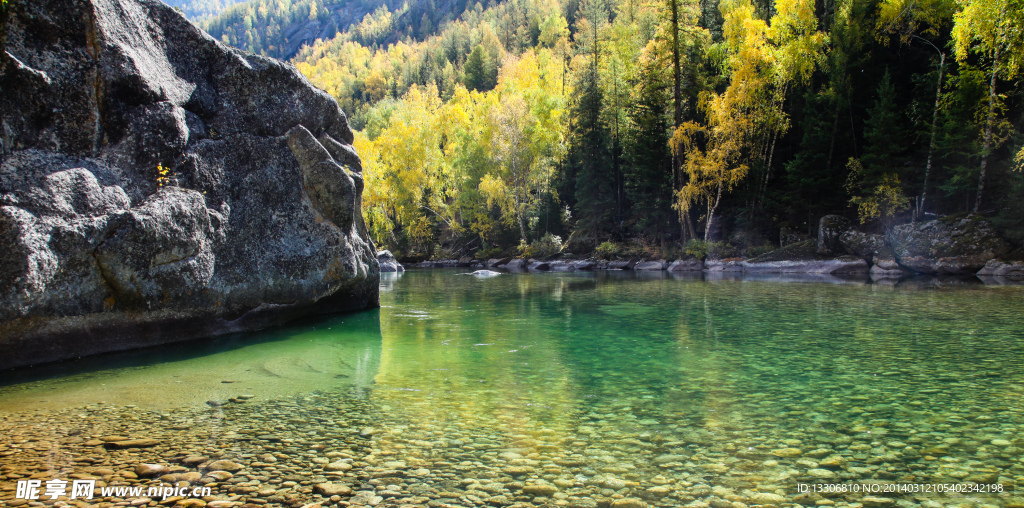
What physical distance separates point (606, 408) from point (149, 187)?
7.58 m

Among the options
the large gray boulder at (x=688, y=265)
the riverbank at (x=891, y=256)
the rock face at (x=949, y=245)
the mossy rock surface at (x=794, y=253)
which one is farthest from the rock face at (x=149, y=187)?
the rock face at (x=949, y=245)

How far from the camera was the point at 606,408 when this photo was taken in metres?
5.34

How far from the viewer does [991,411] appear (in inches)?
194

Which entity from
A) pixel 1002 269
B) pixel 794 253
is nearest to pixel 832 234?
pixel 794 253

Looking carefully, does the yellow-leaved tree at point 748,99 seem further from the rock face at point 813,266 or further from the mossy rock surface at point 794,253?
the rock face at point 813,266

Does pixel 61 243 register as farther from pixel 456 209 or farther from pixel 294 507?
pixel 456 209

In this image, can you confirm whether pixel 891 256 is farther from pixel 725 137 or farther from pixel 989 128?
pixel 725 137

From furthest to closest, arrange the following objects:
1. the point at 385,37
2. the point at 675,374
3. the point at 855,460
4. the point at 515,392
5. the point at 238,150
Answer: the point at 385,37 → the point at 238,150 → the point at 675,374 → the point at 515,392 → the point at 855,460

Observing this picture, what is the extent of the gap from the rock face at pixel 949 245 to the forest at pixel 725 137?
0.87 metres

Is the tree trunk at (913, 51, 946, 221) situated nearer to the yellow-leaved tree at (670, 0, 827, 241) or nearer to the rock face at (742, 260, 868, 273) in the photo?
the rock face at (742, 260, 868, 273)

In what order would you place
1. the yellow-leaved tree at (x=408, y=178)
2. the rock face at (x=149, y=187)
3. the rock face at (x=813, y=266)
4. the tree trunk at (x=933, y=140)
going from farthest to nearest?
the yellow-leaved tree at (x=408, y=178), the rock face at (x=813, y=266), the tree trunk at (x=933, y=140), the rock face at (x=149, y=187)

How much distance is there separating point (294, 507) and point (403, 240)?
48.9m

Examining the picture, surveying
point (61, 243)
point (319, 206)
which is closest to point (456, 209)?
point (319, 206)

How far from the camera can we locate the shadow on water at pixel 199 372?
19.4 ft
